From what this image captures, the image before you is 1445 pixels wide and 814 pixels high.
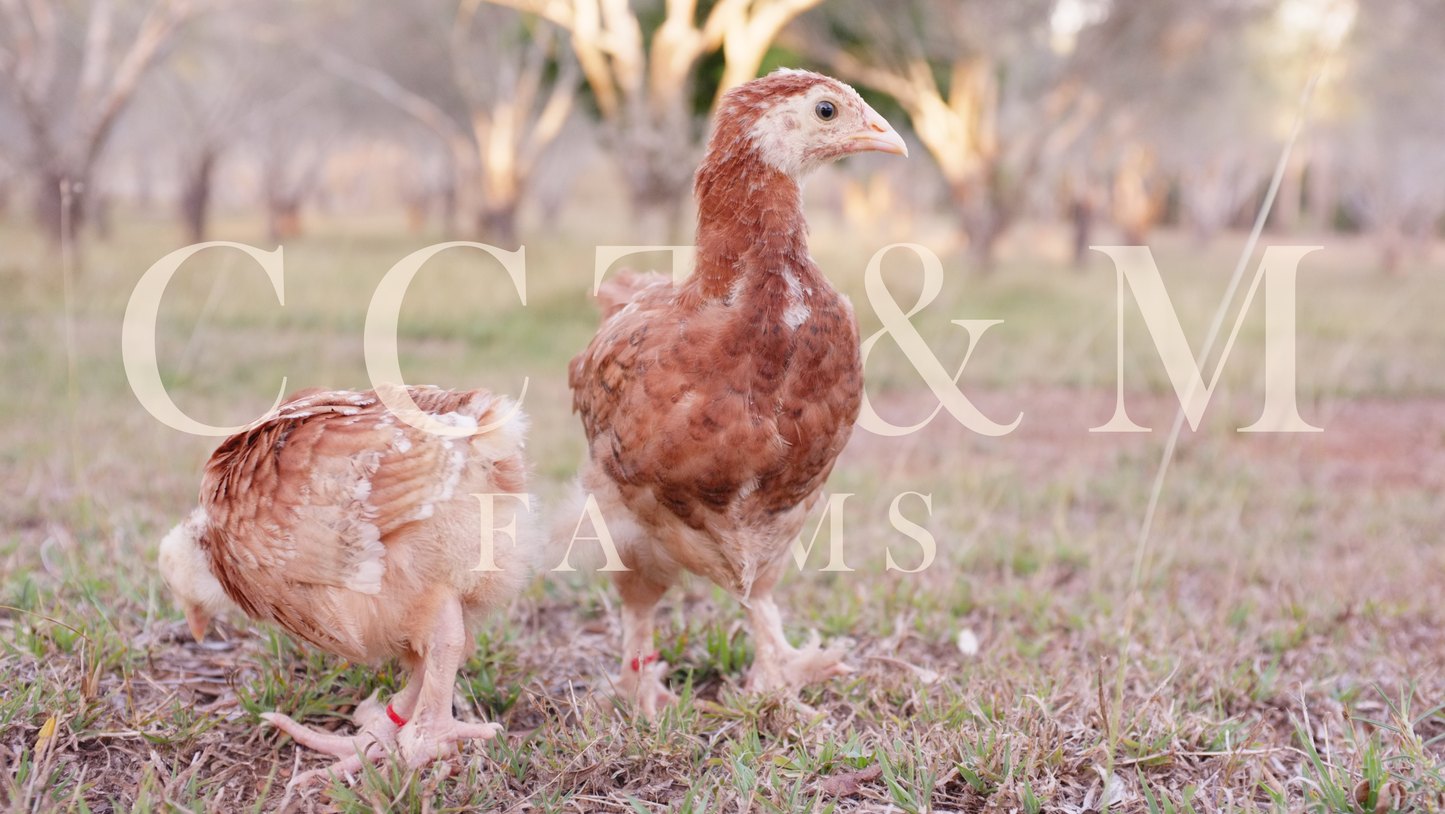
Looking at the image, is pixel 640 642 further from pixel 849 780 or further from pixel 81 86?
pixel 81 86

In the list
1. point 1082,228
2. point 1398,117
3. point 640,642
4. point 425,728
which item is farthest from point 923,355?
point 1398,117

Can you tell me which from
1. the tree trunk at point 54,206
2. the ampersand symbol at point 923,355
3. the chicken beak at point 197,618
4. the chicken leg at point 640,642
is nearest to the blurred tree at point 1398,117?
the ampersand symbol at point 923,355

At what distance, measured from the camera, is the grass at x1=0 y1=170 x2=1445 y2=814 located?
2.19 meters

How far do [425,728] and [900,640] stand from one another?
A: 149 cm

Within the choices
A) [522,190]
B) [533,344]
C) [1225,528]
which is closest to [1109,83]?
[522,190]

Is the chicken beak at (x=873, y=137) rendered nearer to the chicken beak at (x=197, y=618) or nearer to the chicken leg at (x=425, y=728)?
the chicken leg at (x=425, y=728)

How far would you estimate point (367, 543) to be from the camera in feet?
6.90

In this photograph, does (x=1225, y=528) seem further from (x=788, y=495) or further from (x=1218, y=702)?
(x=788, y=495)

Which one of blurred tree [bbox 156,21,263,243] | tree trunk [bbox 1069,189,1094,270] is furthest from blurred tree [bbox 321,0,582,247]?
tree trunk [bbox 1069,189,1094,270]

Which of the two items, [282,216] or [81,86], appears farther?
[282,216]

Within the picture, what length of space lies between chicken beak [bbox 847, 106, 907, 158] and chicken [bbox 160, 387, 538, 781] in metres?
1.09

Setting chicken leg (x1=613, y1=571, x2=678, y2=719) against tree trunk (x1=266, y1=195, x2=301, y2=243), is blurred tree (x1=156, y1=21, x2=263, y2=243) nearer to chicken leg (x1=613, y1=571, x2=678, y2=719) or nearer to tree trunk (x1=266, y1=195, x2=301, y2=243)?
tree trunk (x1=266, y1=195, x2=301, y2=243)

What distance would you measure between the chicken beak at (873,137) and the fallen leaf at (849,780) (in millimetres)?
1463

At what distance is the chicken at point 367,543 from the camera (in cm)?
211
